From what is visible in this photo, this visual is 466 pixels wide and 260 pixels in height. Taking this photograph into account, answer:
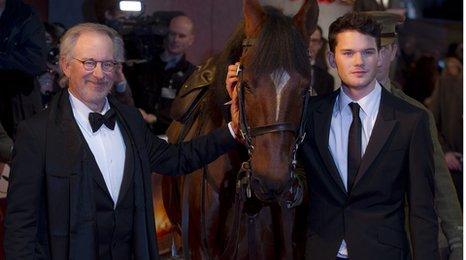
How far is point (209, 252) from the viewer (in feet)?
14.1

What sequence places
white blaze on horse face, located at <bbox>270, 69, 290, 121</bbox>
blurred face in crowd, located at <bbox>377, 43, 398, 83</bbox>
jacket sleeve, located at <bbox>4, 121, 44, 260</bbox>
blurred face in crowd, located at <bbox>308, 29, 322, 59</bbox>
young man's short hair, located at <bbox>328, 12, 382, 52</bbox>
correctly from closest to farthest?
jacket sleeve, located at <bbox>4, 121, 44, 260</bbox>, white blaze on horse face, located at <bbox>270, 69, 290, 121</bbox>, young man's short hair, located at <bbox>328, 12, 382, 52</bbox>, blurred face in crowd, located at <bbox>377, 43, 398, 83</bbox>, blurred face in crowd, located at <bbox>308, 29, 322, 59</bbox>

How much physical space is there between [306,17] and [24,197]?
1.40m

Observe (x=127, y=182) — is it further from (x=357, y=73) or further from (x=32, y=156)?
(x=357, y=73)

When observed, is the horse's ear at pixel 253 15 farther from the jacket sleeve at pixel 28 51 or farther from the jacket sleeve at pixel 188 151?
the jacket sleeve at pixel 28 51

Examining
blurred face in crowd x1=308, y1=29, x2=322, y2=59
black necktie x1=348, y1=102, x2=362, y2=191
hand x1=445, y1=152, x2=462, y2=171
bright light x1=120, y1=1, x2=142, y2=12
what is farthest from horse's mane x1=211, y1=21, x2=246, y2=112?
hand x1=445, y1=152, x2=462, y2=171

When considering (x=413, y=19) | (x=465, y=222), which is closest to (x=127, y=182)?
(x=465, y=222)

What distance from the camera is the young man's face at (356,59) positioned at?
3666 mm

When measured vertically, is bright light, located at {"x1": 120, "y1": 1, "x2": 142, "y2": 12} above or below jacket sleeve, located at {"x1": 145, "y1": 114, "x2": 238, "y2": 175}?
above

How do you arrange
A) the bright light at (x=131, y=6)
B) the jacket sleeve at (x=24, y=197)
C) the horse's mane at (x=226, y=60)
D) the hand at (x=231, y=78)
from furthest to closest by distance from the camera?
the bright light at (x=131, y=6), the horse's mane at (x=226, y=60), the hand at (x=231, y=78), the jacket sleeve at (x=24, y=197)

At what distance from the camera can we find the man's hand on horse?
380 centimetres

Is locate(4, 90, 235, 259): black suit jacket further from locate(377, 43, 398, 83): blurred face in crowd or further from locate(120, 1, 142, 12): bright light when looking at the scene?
locate(120, 1, 142, 12): bright light

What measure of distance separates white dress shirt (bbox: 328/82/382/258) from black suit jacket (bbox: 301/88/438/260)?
0.03 meters

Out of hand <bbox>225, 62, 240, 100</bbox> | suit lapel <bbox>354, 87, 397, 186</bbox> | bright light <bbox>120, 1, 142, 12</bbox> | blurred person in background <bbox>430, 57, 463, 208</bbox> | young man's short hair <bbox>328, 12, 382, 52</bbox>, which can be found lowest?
blurred person in background <bbox>430, 57, 463, 208</bbox>

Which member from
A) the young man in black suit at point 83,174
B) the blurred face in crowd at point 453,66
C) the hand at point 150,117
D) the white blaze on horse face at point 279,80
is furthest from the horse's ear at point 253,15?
the blurred face in crowd at point 453,66
